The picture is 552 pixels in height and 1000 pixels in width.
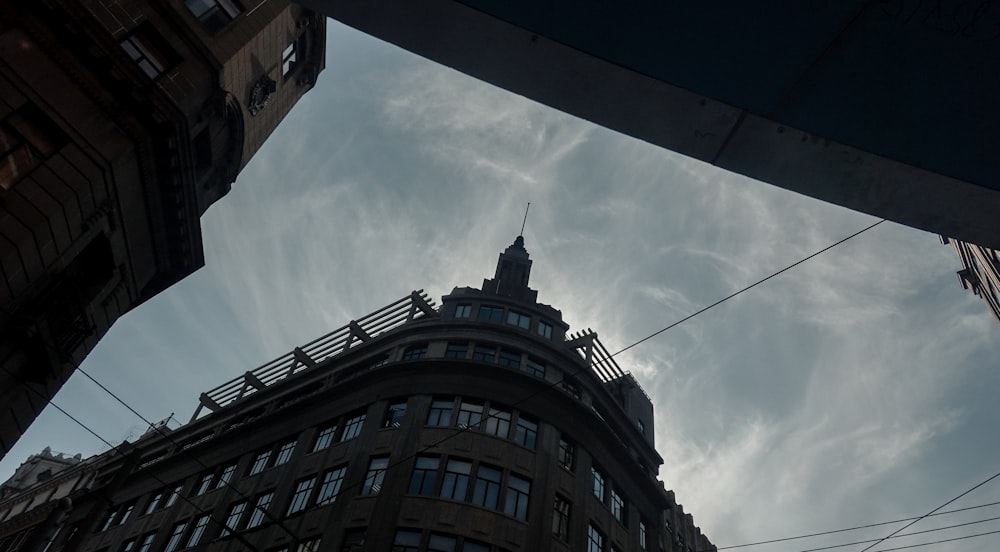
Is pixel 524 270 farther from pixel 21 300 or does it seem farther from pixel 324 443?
pixel 21 300

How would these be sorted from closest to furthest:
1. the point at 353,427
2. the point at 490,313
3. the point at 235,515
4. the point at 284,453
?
1. the point at 353,427
2. the point at 235,515
3. the point at 284,453
4. the point at 490,313

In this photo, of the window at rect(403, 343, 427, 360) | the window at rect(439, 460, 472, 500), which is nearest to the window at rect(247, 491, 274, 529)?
the window at rect(403, 343, 427, 360)

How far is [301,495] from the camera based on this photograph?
29188 mm

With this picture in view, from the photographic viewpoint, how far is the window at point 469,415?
92.4 ft

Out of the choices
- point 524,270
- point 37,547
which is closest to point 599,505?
point 524,270

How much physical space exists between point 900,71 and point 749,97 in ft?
2.09

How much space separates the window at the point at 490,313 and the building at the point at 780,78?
31.3 meters

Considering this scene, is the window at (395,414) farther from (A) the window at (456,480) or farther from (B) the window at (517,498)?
(B) the window at (517,498)

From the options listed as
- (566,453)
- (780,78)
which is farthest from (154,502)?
(780,78)

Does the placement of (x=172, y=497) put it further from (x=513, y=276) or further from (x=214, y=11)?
(x=214, y=11)

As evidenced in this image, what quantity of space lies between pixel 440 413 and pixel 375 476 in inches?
165

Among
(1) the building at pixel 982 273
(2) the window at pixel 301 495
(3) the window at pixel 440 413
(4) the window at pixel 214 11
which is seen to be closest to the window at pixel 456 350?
(3) the window at pixel 440 413

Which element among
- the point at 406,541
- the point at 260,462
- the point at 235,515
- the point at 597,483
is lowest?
the point at 406,541

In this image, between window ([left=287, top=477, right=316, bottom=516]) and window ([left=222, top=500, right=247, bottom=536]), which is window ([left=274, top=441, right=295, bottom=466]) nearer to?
window ([left=222, top=500, right=247, bottom=536])
